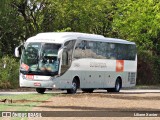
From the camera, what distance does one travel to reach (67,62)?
98.6 feet

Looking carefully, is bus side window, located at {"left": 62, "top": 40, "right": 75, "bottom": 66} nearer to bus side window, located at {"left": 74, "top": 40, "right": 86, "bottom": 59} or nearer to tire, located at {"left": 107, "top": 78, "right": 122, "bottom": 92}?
bus side window, located at {"left": 74, "top": 40, "right": 86, "bottom": 59}

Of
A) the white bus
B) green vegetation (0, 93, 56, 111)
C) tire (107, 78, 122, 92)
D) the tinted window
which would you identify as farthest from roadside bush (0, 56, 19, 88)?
green vegetation (0, 93, 56, 111)

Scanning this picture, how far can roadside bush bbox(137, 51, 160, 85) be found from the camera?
50.8 m

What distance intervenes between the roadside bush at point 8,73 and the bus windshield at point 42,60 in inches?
330

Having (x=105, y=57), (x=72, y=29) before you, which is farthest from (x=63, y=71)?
(x=72, y=29)

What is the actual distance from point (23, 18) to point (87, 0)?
6131mm

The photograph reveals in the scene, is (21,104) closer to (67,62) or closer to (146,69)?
(67,62)

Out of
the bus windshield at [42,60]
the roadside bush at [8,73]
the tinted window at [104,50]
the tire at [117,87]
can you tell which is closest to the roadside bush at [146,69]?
the tinted window at [104,50]

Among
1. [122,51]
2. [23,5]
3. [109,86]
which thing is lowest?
[109,86]

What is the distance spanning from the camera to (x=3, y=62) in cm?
3947

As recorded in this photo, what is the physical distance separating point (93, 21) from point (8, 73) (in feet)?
46.8

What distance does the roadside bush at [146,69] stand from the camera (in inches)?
2000

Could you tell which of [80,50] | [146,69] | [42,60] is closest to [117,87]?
[80,50]

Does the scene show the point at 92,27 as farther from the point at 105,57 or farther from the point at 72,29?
the point at 105,57
